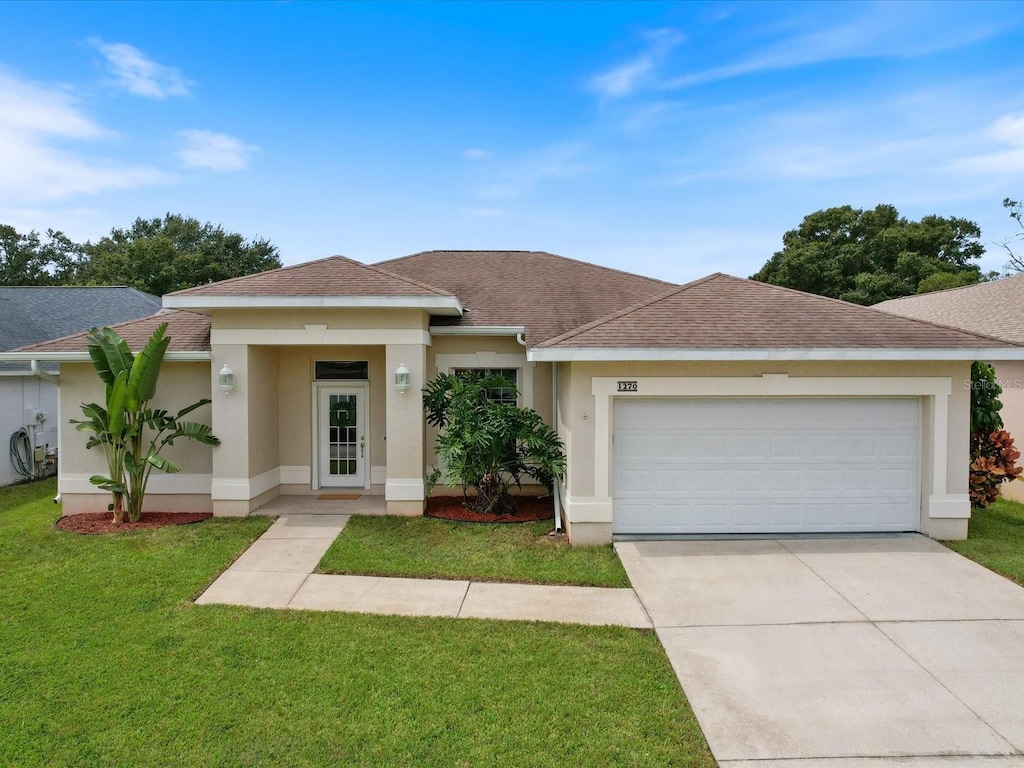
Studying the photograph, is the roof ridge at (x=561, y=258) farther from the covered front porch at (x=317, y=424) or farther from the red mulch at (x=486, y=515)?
the red mulch at (x=486, y=515)

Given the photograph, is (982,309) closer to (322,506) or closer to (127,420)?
(322,506)

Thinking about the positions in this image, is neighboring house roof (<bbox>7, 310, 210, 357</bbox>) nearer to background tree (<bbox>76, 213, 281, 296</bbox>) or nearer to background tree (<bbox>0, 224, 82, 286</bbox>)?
background tree (<bbox>76, 213, 281, 296</bbox>)

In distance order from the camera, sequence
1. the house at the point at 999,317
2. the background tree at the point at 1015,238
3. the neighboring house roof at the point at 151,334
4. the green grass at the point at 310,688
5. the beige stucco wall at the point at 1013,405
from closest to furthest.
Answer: the green grass at the point at 310,688, the neighboring house roof at the point at 151,334, the beige stucco wall at the point at 1013,405, the house at the point at 999,317, the background tree at the point at 1015,238

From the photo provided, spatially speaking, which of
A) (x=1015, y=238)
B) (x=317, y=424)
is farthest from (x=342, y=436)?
(x=1015, y=238)

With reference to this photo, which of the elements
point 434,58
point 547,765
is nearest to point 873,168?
point 434,58

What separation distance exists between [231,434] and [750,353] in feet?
27.3

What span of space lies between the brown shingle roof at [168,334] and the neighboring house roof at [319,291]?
1.12 metres

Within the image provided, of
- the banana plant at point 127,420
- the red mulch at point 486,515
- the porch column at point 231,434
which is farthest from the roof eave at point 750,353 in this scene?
the banana plant at point 127,420

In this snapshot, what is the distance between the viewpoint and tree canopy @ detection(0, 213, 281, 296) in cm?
3600

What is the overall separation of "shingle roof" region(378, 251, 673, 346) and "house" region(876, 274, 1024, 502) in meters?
6.57

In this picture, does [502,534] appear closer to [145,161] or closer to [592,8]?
[592,8]

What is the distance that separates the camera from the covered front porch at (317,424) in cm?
943

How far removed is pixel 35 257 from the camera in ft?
151

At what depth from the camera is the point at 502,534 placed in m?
8.66
